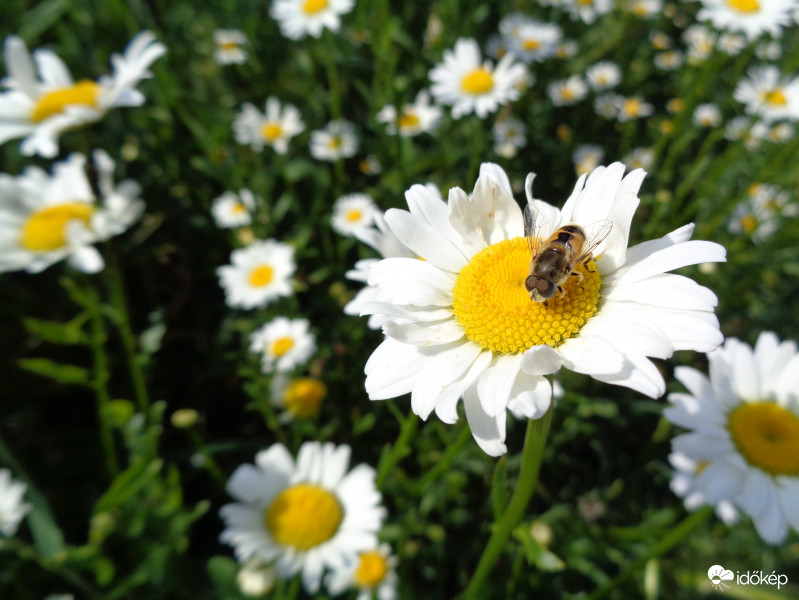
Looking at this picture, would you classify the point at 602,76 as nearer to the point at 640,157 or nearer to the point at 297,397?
the point at 640,157

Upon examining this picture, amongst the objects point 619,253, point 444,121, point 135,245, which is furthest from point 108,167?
point 619,253

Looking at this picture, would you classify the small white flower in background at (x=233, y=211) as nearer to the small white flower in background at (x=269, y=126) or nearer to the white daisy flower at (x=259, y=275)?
the white daisy flower at (x=259, y=275)

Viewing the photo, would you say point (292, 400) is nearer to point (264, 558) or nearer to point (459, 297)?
point (264, 558)

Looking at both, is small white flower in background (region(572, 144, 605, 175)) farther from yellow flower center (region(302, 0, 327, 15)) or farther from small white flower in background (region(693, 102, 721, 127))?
yellow flower center (region(302, 0, 327, 15))

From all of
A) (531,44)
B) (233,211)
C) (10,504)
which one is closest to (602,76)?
(531,44)

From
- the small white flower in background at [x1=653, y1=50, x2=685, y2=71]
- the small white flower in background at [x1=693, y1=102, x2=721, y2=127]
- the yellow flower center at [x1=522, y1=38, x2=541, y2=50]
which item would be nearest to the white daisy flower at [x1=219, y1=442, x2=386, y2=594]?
the yellow flower center at [x1=522, y1=38, x2=541, y2=50]

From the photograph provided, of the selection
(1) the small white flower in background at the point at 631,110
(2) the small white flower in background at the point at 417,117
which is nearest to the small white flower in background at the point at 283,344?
(2) the small white flower in background at the point at 417,117
